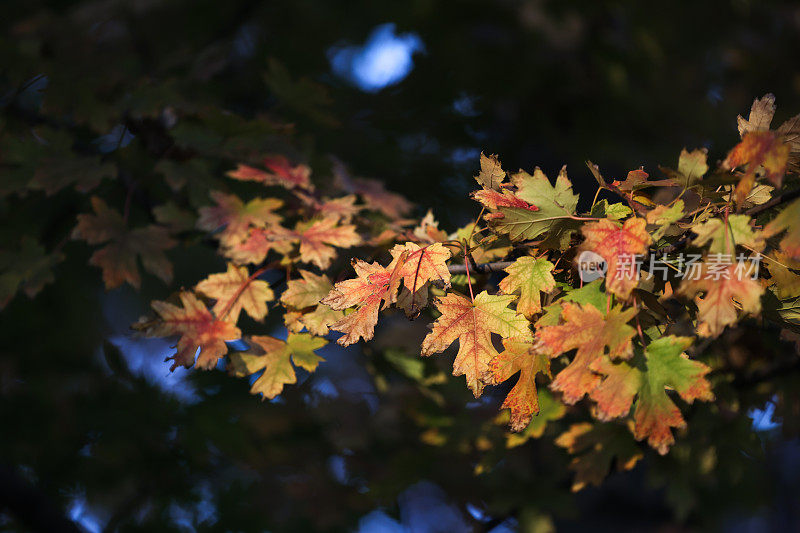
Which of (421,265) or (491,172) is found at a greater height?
(491,172)

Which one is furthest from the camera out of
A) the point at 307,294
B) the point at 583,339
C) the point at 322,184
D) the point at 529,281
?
the point at 322,184

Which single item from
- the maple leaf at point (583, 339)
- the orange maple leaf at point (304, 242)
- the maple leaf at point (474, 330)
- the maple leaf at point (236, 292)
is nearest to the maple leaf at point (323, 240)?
the orange maple leaf at point (304, 242)

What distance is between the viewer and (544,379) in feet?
4.69

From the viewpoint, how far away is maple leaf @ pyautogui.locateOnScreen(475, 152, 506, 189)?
3.53 feet

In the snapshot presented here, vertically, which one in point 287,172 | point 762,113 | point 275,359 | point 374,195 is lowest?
point 374,195

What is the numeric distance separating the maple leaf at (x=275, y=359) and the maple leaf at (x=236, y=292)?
0.32 ft

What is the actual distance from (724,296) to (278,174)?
4.34ft

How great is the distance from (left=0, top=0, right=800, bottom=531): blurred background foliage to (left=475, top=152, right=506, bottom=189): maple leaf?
29 centimetres

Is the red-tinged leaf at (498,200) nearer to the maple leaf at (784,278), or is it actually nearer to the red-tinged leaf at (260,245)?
the maple leaf at (784,278)

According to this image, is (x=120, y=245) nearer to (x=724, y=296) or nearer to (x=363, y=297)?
(x=363, y=297)

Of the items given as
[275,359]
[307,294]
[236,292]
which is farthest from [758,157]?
[236,292]

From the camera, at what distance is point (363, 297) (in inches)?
41.5

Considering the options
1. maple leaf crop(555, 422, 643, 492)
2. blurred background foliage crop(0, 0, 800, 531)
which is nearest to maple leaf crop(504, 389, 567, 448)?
maple leaf crop(555, 422, 643, 492)

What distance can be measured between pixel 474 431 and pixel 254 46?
3.42 m
